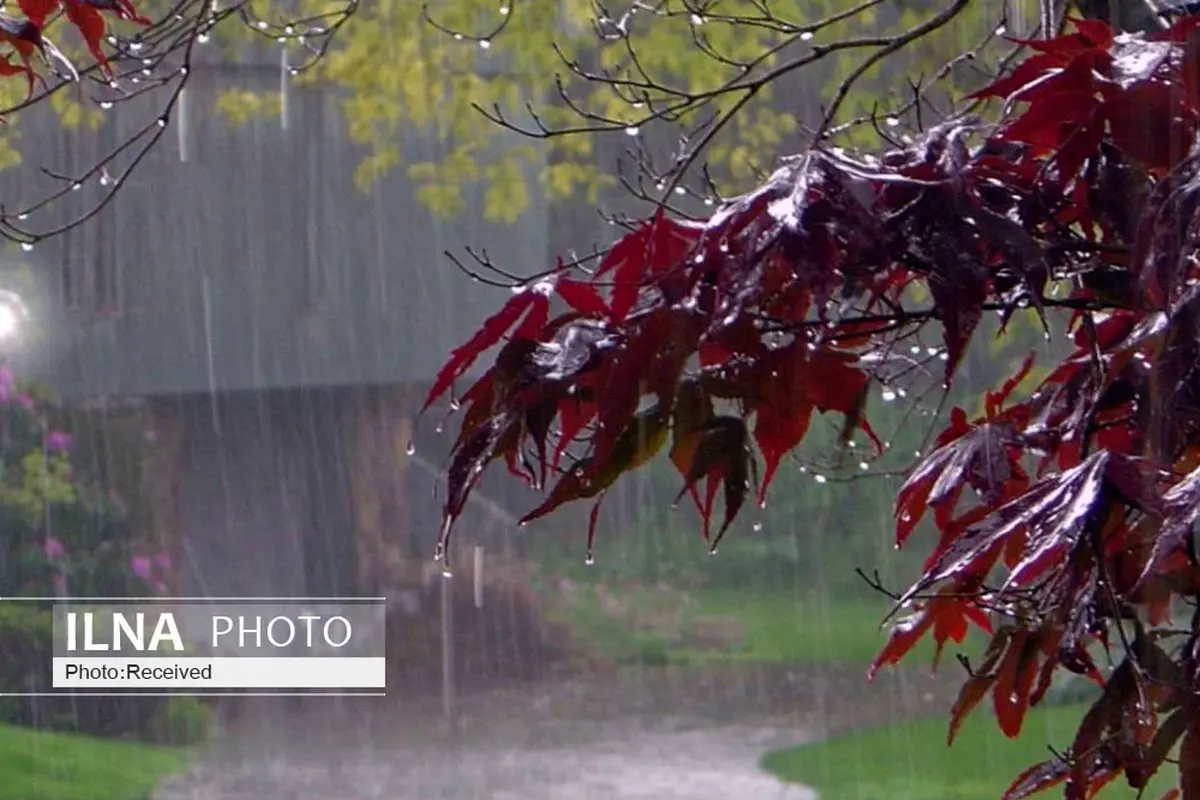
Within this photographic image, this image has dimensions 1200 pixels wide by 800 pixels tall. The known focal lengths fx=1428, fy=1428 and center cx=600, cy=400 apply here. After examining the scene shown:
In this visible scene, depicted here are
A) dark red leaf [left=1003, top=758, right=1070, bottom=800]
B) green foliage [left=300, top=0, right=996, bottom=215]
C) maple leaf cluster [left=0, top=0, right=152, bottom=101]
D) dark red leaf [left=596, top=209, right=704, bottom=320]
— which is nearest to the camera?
dark red leaf [left=596, top=209, right=704, bottom=320]

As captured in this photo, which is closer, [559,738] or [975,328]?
[975,328]

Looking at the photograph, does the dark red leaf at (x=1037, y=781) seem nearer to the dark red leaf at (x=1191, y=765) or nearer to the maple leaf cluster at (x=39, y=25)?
the dark red leaf at (x=1191, y=765)

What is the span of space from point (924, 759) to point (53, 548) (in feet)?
7.37

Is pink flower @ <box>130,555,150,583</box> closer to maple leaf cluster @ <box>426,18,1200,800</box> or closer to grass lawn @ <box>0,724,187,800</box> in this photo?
grass lawn @ <box>0,724,187,800</box>

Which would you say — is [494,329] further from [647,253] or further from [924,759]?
[924,759]

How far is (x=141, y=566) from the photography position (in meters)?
3.70

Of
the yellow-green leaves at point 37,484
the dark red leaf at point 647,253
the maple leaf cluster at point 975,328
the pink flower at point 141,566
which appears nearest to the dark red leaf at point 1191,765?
the maple leaf cluster at point 975,328

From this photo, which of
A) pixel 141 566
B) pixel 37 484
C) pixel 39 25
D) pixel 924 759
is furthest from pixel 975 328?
pixel 37 484

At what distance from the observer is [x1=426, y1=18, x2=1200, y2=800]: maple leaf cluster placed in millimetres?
690

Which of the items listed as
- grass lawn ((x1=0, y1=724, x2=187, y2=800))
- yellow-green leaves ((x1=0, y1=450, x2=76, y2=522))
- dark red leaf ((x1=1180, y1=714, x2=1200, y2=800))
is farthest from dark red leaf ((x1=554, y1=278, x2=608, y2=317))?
yellow-green leaves ((x1=0, y1=450, x2=76, y2=522))

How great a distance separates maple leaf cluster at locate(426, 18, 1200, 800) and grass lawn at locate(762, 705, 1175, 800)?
8.34ft

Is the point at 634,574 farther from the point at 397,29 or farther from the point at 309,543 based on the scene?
the point at 397,29

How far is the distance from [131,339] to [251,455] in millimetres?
468

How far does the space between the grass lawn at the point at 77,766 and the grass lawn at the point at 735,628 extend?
1115 mm
